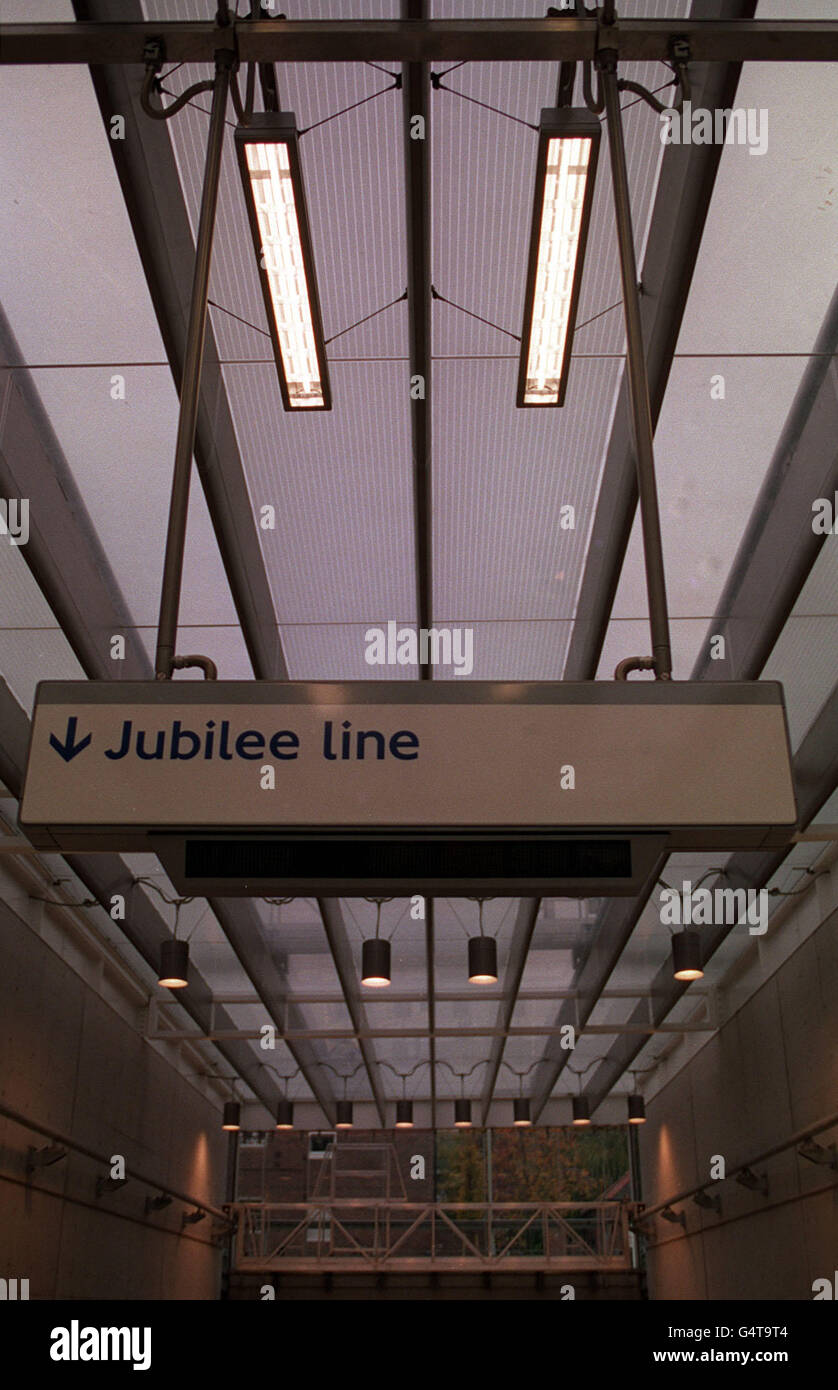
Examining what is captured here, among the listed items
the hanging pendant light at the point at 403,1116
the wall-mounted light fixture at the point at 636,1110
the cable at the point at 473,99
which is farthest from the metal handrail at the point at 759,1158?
the cable at the point at 473,99

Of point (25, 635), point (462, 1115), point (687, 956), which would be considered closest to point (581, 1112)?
point (462, 1115)

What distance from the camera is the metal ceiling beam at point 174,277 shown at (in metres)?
4.65

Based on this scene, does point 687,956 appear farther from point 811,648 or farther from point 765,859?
point 811,648

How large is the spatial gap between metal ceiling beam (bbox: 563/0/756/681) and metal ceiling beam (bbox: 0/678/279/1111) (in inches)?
133

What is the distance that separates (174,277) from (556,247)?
6.35 feet

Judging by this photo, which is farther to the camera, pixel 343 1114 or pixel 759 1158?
pixel 343 1114

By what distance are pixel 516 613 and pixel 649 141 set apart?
10.7 feet

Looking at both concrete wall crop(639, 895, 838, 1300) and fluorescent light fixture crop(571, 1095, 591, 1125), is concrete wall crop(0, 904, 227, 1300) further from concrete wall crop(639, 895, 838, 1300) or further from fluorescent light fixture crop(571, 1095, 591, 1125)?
concrete wall crop(639, 895, 838, 1300)

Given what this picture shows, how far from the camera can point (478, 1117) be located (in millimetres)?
24484

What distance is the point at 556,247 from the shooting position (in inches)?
165

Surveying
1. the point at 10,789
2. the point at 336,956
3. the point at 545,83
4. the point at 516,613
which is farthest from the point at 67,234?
the point at 336,956

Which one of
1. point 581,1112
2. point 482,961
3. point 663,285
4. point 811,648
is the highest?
point 663,285

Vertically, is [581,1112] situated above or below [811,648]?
below

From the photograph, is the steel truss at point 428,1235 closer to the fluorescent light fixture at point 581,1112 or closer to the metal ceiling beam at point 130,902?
the fluorescent light fixture at point 581,1112
